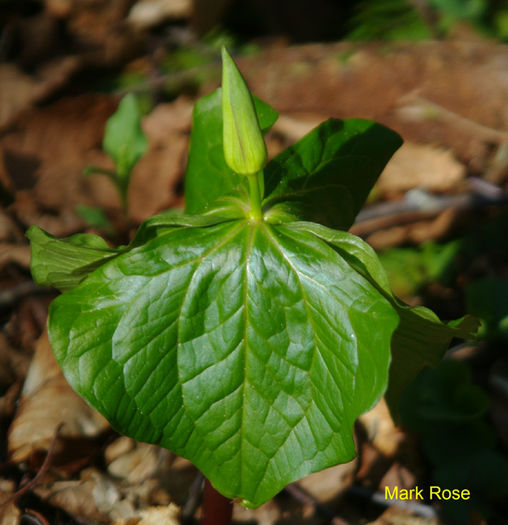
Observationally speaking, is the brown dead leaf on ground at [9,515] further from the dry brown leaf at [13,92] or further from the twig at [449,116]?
the twig at [449,116]

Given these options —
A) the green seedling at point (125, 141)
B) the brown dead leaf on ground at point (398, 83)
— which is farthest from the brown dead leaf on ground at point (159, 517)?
the brown dead leaf on ground at point (398, 83)

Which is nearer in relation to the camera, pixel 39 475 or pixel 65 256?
pixel 65 256

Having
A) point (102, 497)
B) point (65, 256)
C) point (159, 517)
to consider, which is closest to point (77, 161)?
point (102, 497)

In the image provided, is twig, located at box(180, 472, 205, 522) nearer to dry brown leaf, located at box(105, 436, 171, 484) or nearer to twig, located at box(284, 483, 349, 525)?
dry brown leaf, located at box(105, 436, 171, 484)

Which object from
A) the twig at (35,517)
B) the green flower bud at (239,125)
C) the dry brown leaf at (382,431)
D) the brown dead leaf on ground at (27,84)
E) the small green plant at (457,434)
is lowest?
the dry brown leaf at (382,431)

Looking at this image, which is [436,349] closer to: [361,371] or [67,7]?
[361,371]

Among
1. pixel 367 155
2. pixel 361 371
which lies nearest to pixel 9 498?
pixel 361 371

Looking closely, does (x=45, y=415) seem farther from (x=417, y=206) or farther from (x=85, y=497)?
(x=417, y=206)
